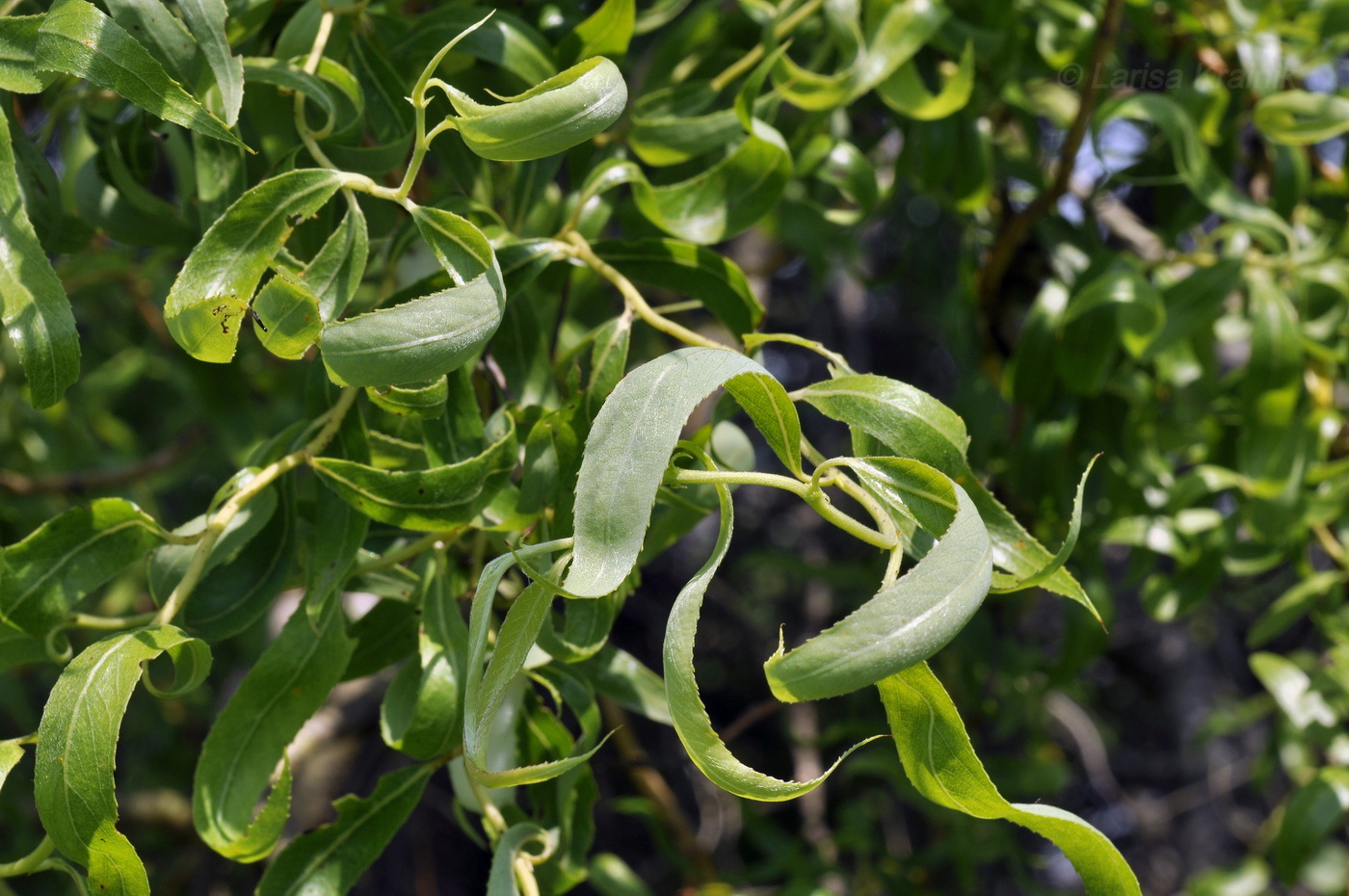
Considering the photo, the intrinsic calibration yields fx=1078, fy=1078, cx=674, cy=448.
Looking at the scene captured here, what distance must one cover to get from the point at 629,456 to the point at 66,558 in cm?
25

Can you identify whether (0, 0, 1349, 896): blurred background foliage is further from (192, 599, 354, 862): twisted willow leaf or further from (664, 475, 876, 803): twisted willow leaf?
(664, 475, 876, 803): twisted willow leaf

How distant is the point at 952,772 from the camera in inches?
13.2

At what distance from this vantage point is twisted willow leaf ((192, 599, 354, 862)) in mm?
402

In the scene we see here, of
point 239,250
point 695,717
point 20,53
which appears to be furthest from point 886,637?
point 20,53

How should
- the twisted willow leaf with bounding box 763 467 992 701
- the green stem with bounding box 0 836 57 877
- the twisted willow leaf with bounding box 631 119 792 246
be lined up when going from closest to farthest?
1. the twisted willow leaf with bounding box 763 467 992 701
2. the green stem with bounding box 0 836 57 877
3. the twisted willow leaf with bounding box 631 119 792 246

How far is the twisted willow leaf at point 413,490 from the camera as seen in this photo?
392 millimetres

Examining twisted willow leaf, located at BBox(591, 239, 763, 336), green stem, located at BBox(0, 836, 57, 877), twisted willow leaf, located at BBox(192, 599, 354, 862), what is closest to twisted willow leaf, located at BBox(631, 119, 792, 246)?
twisted willow leaf, located at BBox(591, 239, 763, 336)

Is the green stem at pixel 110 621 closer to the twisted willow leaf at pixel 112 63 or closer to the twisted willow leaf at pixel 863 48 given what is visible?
the twisted willow leaf at pixel 112 63

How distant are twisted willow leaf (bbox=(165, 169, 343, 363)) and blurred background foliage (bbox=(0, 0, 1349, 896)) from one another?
5 centimetres

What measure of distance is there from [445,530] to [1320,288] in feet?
2.13

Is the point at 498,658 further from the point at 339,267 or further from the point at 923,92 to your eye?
the point at 923,92

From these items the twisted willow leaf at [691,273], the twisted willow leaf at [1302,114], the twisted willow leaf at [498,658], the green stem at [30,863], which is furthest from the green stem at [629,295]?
the twisted willow leaf at [1302,114]

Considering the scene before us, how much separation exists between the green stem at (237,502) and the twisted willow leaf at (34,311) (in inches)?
2.7

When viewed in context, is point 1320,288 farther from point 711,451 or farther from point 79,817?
point 79,817
